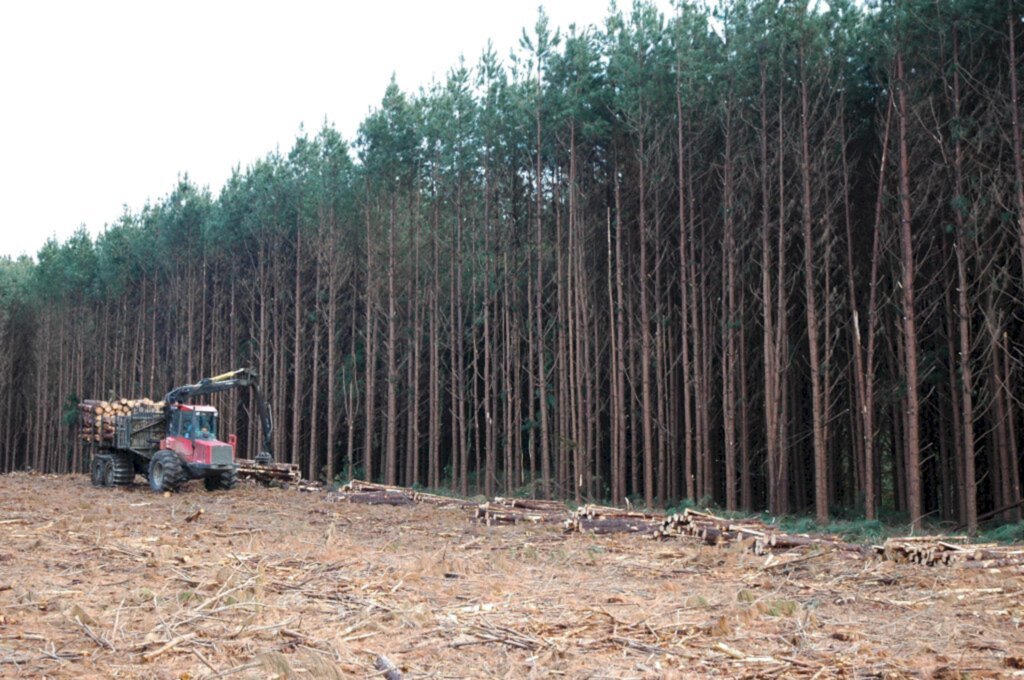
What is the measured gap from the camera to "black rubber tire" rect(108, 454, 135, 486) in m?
22.8

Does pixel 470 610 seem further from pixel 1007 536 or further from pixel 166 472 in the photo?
pixel 166 472

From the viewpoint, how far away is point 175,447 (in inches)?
838

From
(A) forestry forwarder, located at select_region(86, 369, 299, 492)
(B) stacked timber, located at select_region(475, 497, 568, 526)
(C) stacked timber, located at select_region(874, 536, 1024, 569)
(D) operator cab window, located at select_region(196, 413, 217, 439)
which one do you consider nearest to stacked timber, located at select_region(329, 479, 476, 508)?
(B) stacked timber, located at select_region(475, 497, 568, 526)

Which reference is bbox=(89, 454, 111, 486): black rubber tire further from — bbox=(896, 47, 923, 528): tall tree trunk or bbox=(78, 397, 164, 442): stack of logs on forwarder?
bbox=(896, 47, 923, 528): tall tree trunk

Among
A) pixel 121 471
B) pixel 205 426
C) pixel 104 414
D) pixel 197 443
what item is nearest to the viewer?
pixel 197 443

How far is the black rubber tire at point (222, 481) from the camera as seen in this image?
21719mm

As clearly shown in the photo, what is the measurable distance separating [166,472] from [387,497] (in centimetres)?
555

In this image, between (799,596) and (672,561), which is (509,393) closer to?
(672,561)

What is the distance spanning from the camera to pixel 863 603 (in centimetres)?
876

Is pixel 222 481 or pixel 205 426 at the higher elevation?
pixel 205 426

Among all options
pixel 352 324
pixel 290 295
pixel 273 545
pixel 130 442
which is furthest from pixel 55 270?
pixel 273 545

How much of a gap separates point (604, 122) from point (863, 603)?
16.7m

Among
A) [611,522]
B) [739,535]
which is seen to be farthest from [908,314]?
[611,522]

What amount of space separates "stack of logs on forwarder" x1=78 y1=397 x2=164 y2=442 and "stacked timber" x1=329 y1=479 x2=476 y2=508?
6.94 meters
